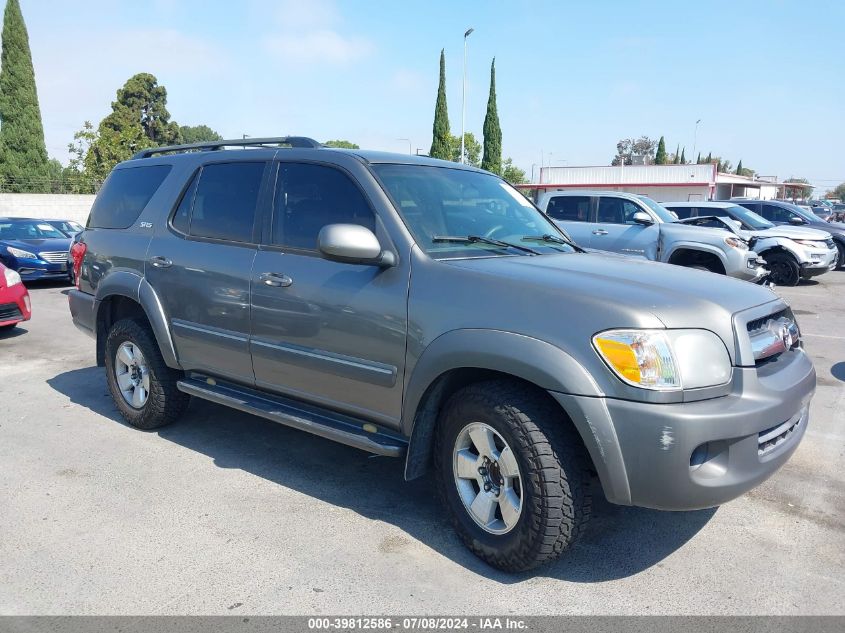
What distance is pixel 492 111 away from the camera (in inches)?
1797

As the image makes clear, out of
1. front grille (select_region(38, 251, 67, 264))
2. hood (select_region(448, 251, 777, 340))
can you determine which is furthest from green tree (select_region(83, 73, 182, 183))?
hood (select_region(448, 251, 777, 340))

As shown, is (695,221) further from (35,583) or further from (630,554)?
(35,583)

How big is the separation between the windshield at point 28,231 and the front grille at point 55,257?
40.9 inches

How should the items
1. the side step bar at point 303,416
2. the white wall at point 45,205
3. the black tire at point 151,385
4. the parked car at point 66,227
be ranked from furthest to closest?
the white wall at point 45,205, the parked car at point 66,227, the black tire at point 151,385, the side step bar at point 303,416

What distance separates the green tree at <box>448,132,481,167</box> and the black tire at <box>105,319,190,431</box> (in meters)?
38.7

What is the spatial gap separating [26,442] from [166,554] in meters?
2.23

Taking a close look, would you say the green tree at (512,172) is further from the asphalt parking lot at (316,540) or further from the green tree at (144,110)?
the asphalt parking lot at (316,540)

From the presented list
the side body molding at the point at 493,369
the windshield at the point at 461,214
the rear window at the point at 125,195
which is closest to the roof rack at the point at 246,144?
the rear window at the point at 125,195

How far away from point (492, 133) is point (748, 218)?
32.1 meters

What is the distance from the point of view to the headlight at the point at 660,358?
2.74 metres

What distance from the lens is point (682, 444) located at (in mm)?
2699

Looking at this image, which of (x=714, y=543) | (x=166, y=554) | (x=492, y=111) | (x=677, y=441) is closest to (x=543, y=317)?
Result: (x=677, y=441)

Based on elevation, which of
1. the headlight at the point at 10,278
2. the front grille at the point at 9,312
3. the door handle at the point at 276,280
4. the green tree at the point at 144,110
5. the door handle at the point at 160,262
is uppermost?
the green tree at the point at 144,110

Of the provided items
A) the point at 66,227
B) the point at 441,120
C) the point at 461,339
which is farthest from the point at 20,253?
the point at 441,120
